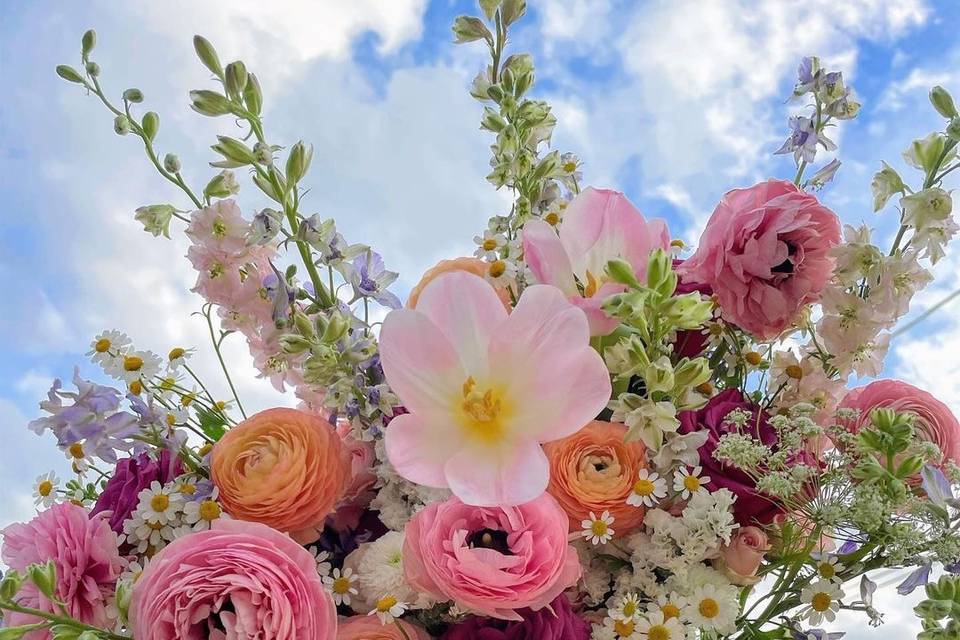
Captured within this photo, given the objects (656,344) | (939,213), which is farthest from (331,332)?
(939,213)

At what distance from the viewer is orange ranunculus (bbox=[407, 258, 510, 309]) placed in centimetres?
→ 77

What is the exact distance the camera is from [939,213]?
718mm

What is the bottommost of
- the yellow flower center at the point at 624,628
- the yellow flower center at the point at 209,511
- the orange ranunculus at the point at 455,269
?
the yellow flower center at the point at 624,628

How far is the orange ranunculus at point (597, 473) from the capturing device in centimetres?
65

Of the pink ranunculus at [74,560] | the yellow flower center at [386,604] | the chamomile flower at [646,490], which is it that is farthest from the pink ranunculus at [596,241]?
the pink ranunculus at [74,560]

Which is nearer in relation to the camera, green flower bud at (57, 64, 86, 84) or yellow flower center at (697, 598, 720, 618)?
yellow flower center at (697, 598, 720, 618)

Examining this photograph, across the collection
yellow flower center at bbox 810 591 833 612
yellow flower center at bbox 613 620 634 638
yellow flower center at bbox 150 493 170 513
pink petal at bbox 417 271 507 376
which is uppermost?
pink petal at bbox 417 271 507 376

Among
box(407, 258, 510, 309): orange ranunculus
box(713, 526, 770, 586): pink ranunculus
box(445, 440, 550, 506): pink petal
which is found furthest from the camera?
box(407, 258, 510, 309): orange ranunculus

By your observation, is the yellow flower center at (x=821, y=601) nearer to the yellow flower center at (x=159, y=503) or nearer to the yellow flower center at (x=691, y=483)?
the yellow flower center at (x=691, y=483)

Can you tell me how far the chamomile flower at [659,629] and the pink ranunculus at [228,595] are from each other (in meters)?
0.19

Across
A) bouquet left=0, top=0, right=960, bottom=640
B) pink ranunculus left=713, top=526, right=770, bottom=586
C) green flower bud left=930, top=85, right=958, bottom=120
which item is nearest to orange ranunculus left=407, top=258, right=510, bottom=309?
bouquet left=0, top=0, right=960, bottom=640

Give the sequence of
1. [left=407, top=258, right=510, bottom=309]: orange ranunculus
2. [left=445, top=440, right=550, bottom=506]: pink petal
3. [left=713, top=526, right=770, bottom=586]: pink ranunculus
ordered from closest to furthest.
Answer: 1. [left=445, top=440, right=550, bottom=506]: pink petal
2. [left=713, top=526, right=770, bottom=586]: pink ranunculus
3. [left=407, top=258, right=510, bottom=309]: orange ranunculus

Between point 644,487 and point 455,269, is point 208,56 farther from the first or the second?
point 644,487

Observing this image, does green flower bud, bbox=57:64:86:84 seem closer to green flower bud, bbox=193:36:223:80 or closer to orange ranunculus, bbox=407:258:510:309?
green flower bud, bbox=193:36:223:80
